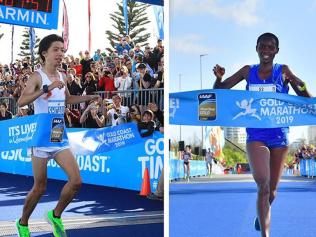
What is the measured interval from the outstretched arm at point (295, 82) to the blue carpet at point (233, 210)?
1.72 feet

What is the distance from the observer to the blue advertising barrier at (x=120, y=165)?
3604 mm

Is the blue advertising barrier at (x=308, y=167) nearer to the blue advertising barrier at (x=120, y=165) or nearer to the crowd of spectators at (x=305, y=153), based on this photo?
the crowd of spectators at (x=305, y=153)

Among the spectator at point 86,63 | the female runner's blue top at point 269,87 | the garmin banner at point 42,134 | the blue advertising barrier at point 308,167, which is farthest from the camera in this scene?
the spectator at point 86,63

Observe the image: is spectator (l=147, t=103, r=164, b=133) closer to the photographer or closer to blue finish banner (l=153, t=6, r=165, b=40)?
blue finish banner (l=153, t=6, r=165, b=40)

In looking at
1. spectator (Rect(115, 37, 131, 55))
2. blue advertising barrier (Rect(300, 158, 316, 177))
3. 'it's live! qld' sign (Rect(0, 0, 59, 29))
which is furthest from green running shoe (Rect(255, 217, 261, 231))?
'it's live! qld' sign (Rect(0, 0, 59, 29))

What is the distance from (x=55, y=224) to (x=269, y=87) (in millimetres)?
1547

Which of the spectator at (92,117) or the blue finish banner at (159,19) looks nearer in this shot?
the spectator at (92,117)

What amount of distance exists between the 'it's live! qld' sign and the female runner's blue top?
1.24 metres

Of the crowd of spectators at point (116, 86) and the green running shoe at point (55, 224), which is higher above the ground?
the crowd of spectators at point (116, 86)

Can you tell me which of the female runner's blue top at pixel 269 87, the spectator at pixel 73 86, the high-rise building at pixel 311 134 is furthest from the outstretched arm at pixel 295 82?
the spectator at pixel 73 86

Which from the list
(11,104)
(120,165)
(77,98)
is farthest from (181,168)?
(11,104)

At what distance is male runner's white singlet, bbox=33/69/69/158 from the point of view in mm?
3518

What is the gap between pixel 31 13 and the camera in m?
3.56

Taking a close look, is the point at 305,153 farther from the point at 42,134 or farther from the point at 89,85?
the point at 42,134
